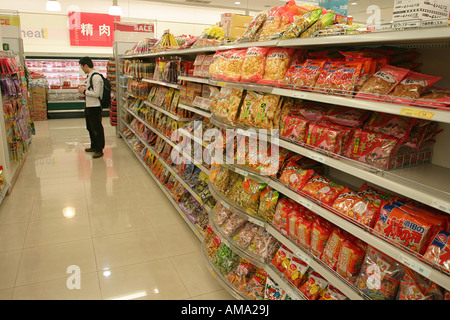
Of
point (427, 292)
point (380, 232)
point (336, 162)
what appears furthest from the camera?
point (336, 162)

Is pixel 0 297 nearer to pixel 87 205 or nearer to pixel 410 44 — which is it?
pixel 87 205

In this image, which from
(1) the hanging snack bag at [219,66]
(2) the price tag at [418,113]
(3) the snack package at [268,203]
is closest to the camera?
(2) the price tag at [418,113]

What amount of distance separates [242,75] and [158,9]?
9952mm

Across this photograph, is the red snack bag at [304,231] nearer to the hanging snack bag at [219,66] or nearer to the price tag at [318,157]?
the price tag at [318,157]

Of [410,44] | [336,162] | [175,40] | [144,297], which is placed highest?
[175,40]

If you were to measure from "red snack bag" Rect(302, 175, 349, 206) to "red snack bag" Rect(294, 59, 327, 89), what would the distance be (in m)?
0.55

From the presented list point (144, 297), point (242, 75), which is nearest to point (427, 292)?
point (242, 75)

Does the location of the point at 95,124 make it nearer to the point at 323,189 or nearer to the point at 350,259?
the point at 323,189

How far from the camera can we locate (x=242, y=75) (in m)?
2.29

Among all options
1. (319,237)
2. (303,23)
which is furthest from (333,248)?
(303,23)

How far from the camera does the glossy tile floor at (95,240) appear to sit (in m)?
2.64

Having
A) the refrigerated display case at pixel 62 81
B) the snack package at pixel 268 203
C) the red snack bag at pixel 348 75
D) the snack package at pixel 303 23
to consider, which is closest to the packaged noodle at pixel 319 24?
the snack package at pixel 303 23

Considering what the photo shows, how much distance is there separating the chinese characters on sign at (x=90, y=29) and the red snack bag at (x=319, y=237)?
32.3ft

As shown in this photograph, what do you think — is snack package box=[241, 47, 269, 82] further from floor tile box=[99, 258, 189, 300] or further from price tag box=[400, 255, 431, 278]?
floor tile box=[99, 258, 189, 300]
